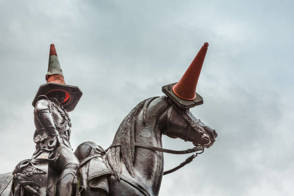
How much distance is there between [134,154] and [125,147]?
16 centimetres

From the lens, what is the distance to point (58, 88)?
11484mm

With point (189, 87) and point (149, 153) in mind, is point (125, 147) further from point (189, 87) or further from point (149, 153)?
point (189, 87)

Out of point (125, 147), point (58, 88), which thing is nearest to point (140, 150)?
point (125, 147)

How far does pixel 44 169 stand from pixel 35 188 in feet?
1.23

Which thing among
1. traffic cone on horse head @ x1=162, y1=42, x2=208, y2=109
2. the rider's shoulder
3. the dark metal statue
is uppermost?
traffic cone on horse head @ x1=162, y1=42, x2=208, y2=109

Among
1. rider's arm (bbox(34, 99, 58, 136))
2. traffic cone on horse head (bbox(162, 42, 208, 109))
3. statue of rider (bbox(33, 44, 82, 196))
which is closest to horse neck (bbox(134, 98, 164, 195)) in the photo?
traffic cone on horse head (bbox(162, 42, 208, 109))

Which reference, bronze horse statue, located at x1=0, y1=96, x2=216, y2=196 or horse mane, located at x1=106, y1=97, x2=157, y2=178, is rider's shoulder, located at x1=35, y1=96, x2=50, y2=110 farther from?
horse mane, located at x1=106, y1=97, x2=157, y2=178

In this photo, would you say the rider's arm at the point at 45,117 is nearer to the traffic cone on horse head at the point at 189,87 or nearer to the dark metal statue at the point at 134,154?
the dark metal statue at the point at 134,154

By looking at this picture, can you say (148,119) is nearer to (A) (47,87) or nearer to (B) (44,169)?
(B) (44,169)

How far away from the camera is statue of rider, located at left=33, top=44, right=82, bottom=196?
8.35 meters

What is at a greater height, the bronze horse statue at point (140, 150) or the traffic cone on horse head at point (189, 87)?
the traffic cone on horse head at point (189, 87)

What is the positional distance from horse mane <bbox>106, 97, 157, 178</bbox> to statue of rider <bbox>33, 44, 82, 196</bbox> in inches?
23.3

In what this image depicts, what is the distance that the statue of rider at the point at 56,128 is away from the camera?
8.35 m

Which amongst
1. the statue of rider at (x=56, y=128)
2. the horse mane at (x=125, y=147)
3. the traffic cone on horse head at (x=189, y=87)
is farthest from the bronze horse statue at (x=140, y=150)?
the statue of rider at (x=56, y=128)
